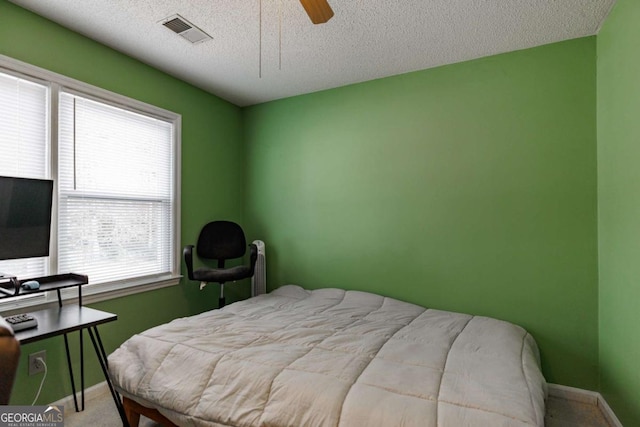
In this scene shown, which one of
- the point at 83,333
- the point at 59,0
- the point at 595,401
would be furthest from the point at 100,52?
the point at 595,401

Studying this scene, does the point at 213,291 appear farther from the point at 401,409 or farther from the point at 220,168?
the point at 401,409

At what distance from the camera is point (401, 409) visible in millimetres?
1345

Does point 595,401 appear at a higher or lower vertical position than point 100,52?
lower

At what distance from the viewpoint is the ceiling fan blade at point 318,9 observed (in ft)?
4.65

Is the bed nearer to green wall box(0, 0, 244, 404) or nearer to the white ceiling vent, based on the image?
green wall box(0, 0, 244, 404)

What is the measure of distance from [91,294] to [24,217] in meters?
0.82

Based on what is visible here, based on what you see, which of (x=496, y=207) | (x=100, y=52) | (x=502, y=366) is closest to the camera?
(x=502, y=366)

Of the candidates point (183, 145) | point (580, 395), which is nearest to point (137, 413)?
point (183, 145)

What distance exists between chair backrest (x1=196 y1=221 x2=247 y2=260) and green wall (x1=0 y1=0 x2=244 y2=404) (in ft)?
0.36

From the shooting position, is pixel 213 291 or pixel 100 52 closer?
pixel 100 52

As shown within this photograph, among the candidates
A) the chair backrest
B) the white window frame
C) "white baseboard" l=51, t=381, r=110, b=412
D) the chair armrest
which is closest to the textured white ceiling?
the white window frame

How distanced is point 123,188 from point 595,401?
3.89 metres

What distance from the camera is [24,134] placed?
2135 millimetres

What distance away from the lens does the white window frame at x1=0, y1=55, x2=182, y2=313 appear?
2.10m
